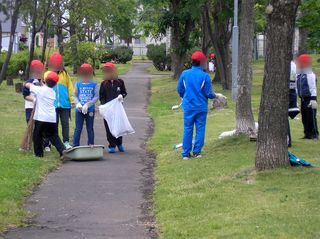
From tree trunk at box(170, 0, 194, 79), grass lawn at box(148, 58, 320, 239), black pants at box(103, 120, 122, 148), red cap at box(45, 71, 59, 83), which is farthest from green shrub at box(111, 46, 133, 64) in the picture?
red cap at box(45, 71, 59, 83)

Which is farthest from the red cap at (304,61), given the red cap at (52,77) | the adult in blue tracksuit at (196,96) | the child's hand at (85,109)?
the red cap at (52,77)

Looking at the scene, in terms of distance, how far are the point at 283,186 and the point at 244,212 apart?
53.2 inches

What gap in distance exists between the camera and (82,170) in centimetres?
1120

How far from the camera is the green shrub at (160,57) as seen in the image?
58.0m

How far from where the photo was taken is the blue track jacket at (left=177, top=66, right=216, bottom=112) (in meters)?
11.5

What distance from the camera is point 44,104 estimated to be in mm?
12023

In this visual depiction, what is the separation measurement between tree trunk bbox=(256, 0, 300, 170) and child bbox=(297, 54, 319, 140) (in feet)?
13.8

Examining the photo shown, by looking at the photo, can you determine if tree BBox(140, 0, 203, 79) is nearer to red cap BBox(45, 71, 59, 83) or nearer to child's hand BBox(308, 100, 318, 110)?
child's hand BBox(308, 100, 318, 110)

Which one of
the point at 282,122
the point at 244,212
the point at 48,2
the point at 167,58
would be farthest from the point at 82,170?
the point at 167,58

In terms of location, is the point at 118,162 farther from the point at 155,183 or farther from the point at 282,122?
the point at 282,122

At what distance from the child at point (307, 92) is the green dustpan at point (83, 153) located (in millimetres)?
4302

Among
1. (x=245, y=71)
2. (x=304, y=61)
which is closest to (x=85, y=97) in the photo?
(x=245, y=71)

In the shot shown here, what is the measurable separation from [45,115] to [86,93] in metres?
Answer: 1.21

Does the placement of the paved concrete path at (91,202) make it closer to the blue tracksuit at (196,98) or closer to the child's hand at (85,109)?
the child's hand at (85,109)
